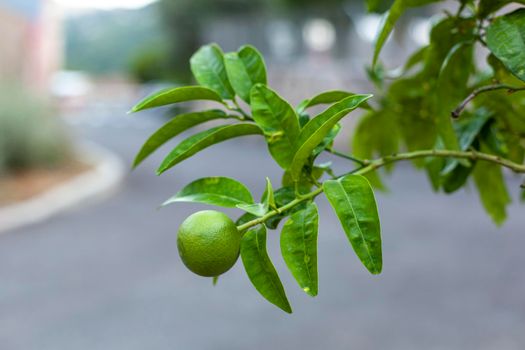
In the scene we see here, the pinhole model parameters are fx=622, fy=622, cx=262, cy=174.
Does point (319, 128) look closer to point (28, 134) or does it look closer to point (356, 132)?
point (356, 132)

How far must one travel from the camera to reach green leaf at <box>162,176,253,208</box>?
0.48 m

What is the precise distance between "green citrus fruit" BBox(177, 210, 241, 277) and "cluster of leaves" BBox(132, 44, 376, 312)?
1cm

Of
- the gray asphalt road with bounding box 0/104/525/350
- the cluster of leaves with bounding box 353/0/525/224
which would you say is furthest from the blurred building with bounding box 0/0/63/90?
the cluster of leaves with bounding box 353/0/525/224

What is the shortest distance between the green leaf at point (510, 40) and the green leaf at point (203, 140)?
0.64 feet

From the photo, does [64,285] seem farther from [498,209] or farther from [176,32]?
[176,32]

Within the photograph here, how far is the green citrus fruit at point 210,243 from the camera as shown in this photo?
1.43 feet

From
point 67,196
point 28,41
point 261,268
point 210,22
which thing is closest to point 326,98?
point 261,268

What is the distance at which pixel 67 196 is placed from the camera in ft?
15.9

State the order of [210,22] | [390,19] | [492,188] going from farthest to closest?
[210,22], [492,188], [390,19]

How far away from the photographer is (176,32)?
1240cm

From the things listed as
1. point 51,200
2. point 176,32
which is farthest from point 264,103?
point 176,32

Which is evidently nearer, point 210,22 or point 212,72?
point 212,72

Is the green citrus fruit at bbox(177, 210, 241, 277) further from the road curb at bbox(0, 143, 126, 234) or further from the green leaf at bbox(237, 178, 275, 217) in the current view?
the road curb at bbox(0, 143, 126, 234)

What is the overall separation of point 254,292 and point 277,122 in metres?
2.61
